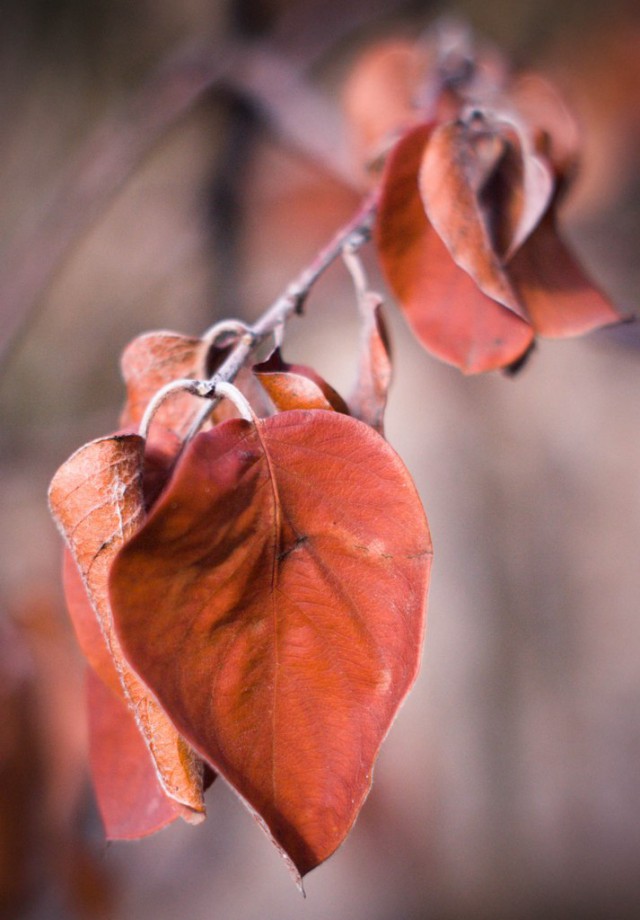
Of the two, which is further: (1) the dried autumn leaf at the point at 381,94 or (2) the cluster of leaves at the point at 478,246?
(1) the dried autumn leaf at the point at 381,94

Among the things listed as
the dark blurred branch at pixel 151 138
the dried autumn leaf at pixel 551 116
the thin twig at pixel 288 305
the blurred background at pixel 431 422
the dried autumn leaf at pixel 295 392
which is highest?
the dark blurred branch at pixel 151 138

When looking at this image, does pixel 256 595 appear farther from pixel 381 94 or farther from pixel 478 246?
pixel 381 94

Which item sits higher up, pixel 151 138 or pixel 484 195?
pixel 151 138

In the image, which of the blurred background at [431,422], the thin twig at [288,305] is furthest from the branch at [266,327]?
the blurred background at [431,422]

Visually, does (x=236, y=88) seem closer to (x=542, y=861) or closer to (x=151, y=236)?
(x=151, y=236)

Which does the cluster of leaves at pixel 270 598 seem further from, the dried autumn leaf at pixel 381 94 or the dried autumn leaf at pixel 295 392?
the dried autumn leaf at pixel 381 94

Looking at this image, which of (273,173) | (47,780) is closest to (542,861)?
(47,780)

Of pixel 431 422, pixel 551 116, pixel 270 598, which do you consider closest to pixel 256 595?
pixel 270 598
